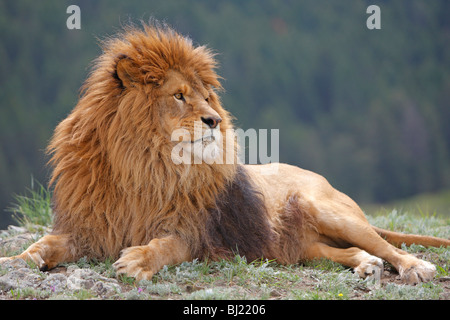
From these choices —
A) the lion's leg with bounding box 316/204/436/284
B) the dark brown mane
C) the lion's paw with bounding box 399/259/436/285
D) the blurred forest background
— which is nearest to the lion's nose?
the dark brown mane

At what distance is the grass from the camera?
357cm

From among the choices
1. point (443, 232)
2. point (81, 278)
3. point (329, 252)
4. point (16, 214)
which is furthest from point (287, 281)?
point (16, 214)

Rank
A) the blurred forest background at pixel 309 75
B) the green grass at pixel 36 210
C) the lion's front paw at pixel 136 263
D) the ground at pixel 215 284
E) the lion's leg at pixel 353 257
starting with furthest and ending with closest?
1. the blurred forest background at pixel 309 75
2. the green grass at pixel 36 210
3. the lion's leg at pixel 353 257
4. the lion's front paw at pixel 136 263
5. the ground at pixel 215 284

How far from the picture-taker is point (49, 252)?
4.11m

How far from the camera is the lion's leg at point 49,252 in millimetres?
4012

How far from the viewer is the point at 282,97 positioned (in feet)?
154

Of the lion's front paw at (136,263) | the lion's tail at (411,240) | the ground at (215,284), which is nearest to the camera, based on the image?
the ground at (215,284)

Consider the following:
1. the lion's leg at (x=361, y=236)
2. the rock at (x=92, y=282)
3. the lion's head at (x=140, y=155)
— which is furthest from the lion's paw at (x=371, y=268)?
the rock at (x=92, y=282)

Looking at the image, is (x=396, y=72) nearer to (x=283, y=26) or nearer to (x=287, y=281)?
(x=283, y=26)

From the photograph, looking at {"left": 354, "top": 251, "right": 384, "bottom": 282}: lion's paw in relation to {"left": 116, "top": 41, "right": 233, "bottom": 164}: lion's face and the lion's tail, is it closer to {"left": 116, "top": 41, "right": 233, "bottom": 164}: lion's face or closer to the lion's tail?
the lion's tail

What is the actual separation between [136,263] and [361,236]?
1.84 meters

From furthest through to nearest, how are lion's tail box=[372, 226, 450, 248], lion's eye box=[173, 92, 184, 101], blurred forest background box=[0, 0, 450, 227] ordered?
blurred forest background box=[0, 0, 450, 227], lion's tail box=[372, 226, 450, 248], lion's eye box=[173, 92, 184, 101]

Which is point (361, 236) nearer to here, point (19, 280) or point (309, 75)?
point (19, 280)

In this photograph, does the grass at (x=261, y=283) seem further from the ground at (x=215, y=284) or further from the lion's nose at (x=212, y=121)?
the lion's nose at (x=212, y=121)
